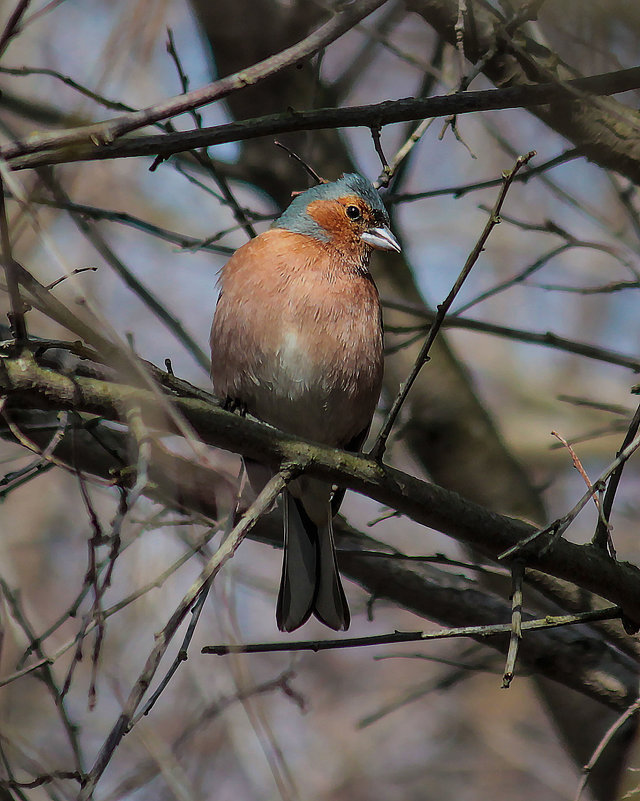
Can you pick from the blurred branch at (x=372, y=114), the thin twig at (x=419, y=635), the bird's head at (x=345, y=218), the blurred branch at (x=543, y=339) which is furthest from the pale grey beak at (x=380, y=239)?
the thin twig at (x=419, y=635)

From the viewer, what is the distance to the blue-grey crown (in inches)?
201

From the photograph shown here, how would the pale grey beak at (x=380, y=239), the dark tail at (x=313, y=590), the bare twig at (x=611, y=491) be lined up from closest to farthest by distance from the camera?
the bare twig at (x=611, y=491) < the dark tail at (x=313, y=590) < the pale grey beak at (x=380, y=239)

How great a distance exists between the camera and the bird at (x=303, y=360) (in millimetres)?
4543

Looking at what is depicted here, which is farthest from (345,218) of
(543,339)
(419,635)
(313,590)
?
(419,635)

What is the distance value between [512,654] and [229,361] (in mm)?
2330

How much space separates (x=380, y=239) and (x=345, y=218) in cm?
24

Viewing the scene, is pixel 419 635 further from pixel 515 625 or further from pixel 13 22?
pixel 13 22

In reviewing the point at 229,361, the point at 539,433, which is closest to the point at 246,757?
the point at 229,361

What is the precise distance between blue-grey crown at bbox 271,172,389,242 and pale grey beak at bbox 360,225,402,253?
0.47 feet

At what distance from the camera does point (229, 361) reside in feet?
15.2

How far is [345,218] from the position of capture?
5188mm

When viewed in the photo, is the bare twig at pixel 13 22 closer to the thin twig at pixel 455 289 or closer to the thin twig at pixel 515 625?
the thin twig at pixel 455 289

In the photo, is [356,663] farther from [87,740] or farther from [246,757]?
[246,757]

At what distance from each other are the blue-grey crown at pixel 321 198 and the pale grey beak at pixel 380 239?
0.47ft
